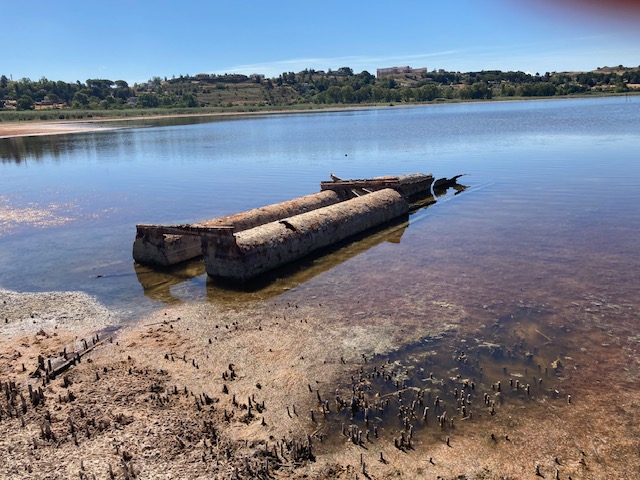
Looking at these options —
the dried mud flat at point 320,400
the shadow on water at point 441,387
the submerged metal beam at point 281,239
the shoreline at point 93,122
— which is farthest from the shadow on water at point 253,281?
the shoreline at point 93,122

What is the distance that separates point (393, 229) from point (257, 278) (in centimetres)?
683

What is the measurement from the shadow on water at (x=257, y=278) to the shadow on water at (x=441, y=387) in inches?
180

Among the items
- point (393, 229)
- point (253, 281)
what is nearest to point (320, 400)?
point (253, 281)

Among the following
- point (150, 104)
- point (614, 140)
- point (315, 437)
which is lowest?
point (315, 437)

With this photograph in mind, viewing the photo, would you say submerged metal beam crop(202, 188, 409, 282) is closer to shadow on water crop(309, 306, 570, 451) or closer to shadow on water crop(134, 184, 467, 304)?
shadow on water crop(134, 184, 467, 304)

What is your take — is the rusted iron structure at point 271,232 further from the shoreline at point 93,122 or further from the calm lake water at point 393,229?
the shoreline at point 93,122

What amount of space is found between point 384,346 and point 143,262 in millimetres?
8990

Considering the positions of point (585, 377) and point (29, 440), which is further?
point (585, 377)

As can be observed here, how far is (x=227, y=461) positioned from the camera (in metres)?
6.16

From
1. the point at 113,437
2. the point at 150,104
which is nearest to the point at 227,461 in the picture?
the point at 113,437

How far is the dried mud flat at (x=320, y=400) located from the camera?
242 inches

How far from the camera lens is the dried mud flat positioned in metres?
6.14

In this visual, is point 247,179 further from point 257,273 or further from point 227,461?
point 227,461

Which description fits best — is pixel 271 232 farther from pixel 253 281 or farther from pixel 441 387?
pixel 441 387
